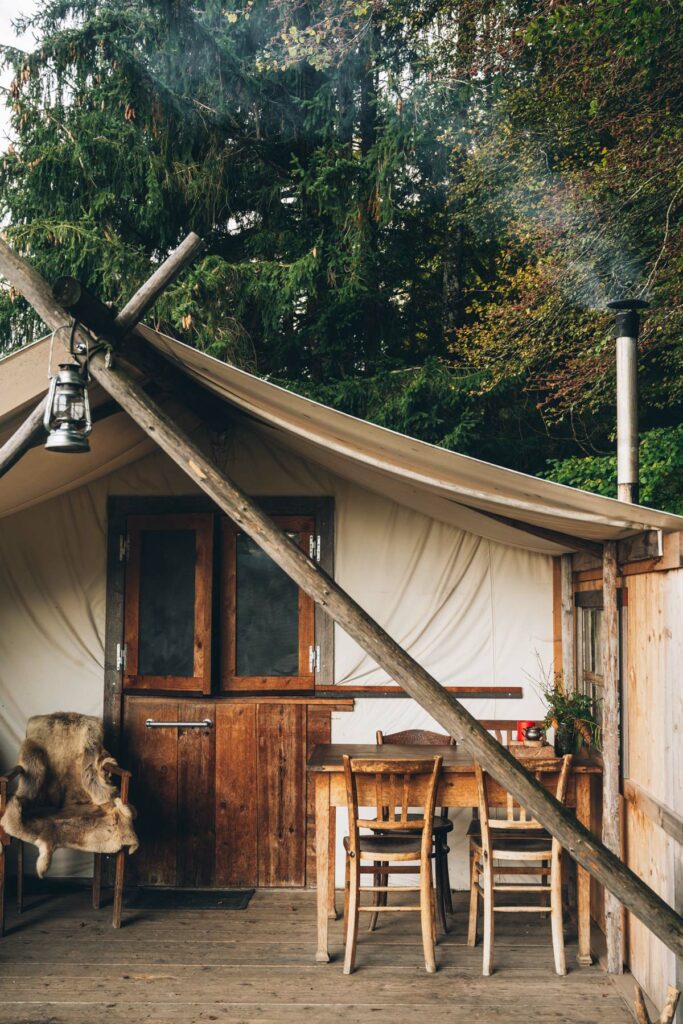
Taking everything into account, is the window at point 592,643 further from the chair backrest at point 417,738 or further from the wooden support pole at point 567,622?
the chair backrest at point 417,738

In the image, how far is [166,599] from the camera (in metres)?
5.66

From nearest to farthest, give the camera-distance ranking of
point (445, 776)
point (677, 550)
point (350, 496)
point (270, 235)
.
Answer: point (677, 550)
point (445, 776)
point (350, 496)
point (270, 235)

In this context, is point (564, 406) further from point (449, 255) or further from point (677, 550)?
point (677, 550)

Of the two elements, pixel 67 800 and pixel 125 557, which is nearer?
pixel 67 800

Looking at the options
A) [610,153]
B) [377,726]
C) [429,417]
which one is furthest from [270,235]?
[377,726]

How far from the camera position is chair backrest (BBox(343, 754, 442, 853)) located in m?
4.14

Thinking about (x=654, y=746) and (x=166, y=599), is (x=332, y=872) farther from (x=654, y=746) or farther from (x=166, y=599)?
(x=654, y=746)

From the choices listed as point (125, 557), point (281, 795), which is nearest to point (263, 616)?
point (125, 557)

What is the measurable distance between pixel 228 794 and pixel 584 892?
213cm

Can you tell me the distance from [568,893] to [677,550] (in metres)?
2.75

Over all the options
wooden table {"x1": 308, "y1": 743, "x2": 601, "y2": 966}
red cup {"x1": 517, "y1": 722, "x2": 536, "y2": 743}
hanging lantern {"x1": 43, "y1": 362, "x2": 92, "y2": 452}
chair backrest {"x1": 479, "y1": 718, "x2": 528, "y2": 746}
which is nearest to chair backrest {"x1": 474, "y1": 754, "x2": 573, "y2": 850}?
wooden table {"x1": 308, "y1": 743, "x2": 601, "y2": 966}

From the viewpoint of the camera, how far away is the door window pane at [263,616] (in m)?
5.61

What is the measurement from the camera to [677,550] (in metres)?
3.34

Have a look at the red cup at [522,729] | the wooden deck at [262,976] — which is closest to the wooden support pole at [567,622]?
the red cup at [522,729]
